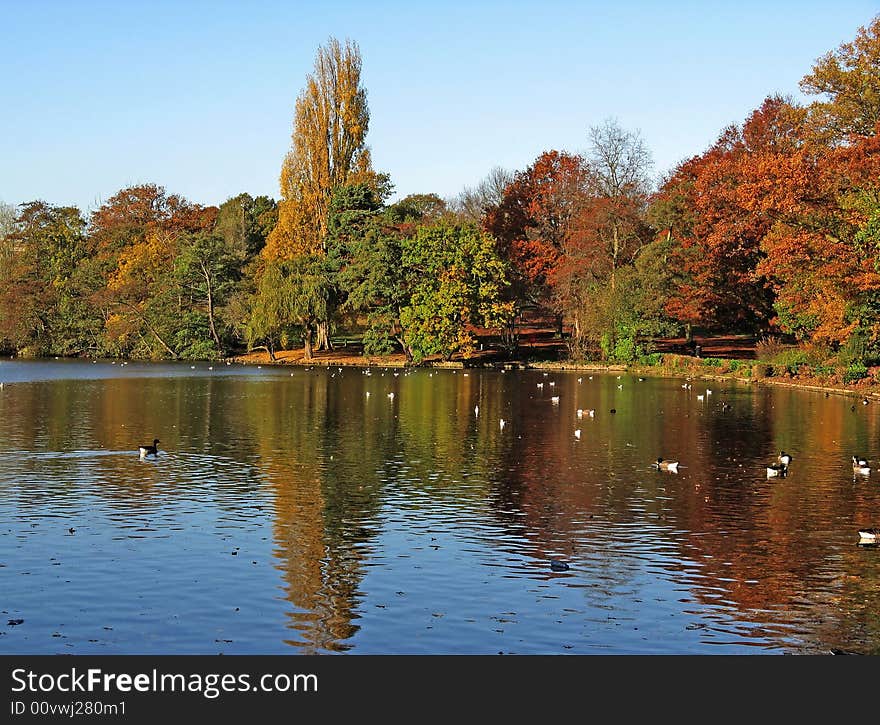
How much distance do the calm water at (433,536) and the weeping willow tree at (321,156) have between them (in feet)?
152

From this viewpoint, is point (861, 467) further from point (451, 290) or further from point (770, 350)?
point (451, 290)

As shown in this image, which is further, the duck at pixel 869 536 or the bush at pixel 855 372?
the bush at pixel 855 372

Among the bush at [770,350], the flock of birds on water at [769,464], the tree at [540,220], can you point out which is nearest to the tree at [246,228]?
the tree at [540,220]

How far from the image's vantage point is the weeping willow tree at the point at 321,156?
81938 millimetres

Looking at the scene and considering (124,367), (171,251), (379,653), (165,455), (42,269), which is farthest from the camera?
(42,269)

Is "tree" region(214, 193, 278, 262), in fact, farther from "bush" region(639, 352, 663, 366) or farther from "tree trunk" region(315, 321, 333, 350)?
"bush" region(639, 352, 663, 366)

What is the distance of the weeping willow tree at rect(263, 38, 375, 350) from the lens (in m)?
81.9

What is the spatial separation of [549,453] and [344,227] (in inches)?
2095

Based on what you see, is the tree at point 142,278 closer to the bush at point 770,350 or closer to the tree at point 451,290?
the tree at point 451,290

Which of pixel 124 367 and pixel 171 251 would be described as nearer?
pixel 124 367

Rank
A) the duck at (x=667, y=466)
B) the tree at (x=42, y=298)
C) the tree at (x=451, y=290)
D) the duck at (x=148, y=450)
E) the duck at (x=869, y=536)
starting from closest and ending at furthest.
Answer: the duck at (x=869, y=536), the duck at (x=667, y=466), the duck at (x=148, y=450), the tree at (x=451, y=290), the tree at (x=42, y=298)

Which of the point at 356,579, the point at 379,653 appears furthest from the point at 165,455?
the point at 379,653

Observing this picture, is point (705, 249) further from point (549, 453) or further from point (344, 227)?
point (549, 453)
